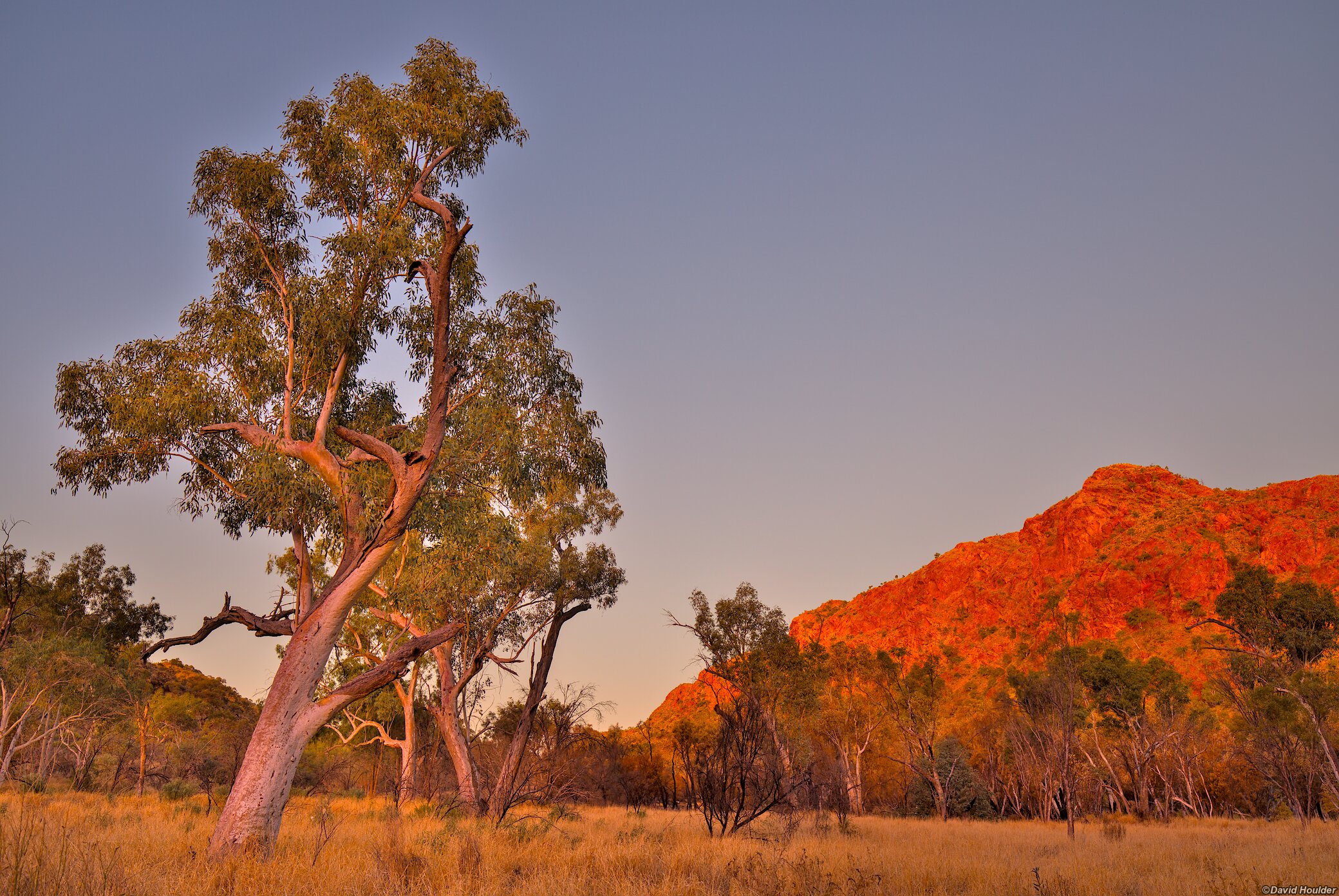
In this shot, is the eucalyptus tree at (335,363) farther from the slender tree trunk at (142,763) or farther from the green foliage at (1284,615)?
the green foliage at (1284,615)

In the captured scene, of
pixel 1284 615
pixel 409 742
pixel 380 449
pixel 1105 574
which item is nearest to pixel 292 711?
pixel 380 449

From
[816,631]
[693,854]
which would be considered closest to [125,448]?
[693,854]

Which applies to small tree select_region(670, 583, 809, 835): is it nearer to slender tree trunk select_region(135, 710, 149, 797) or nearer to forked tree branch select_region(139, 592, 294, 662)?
forked tree branch select_region(139, 592, 294, 662)

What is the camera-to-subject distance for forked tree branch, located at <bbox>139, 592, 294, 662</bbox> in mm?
10281

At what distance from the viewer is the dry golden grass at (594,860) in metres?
7.01

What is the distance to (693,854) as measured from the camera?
10156 mm

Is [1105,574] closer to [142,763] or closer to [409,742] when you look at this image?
[409,742]

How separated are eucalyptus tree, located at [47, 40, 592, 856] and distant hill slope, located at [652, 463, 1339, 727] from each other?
48275 mm

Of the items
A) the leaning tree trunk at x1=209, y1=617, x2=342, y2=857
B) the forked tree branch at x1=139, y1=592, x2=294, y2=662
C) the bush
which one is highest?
the forked tree branch at x1=139, y1=592, x2=294, y2=662

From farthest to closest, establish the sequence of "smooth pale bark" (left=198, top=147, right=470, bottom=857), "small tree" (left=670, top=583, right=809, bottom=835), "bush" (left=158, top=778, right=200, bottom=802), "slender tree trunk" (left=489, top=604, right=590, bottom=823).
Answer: "bush" (left=158, top=778, right=200, bottom=802) < "slender tree trunk" (left=489, top=604, right=590, bottom=823) < "small tree" (left=670, top=583, right=809, bottom=835) < "smooth pale bark" (left=198, top=147, right=470, bottom=857)

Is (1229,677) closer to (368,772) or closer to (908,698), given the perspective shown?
(908,698)

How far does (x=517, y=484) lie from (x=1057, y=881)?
9.61m

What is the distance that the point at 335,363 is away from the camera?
1191 cm

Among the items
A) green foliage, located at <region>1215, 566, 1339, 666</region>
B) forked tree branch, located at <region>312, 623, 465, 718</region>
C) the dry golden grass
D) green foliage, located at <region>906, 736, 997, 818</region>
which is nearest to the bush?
the dry golden grass
